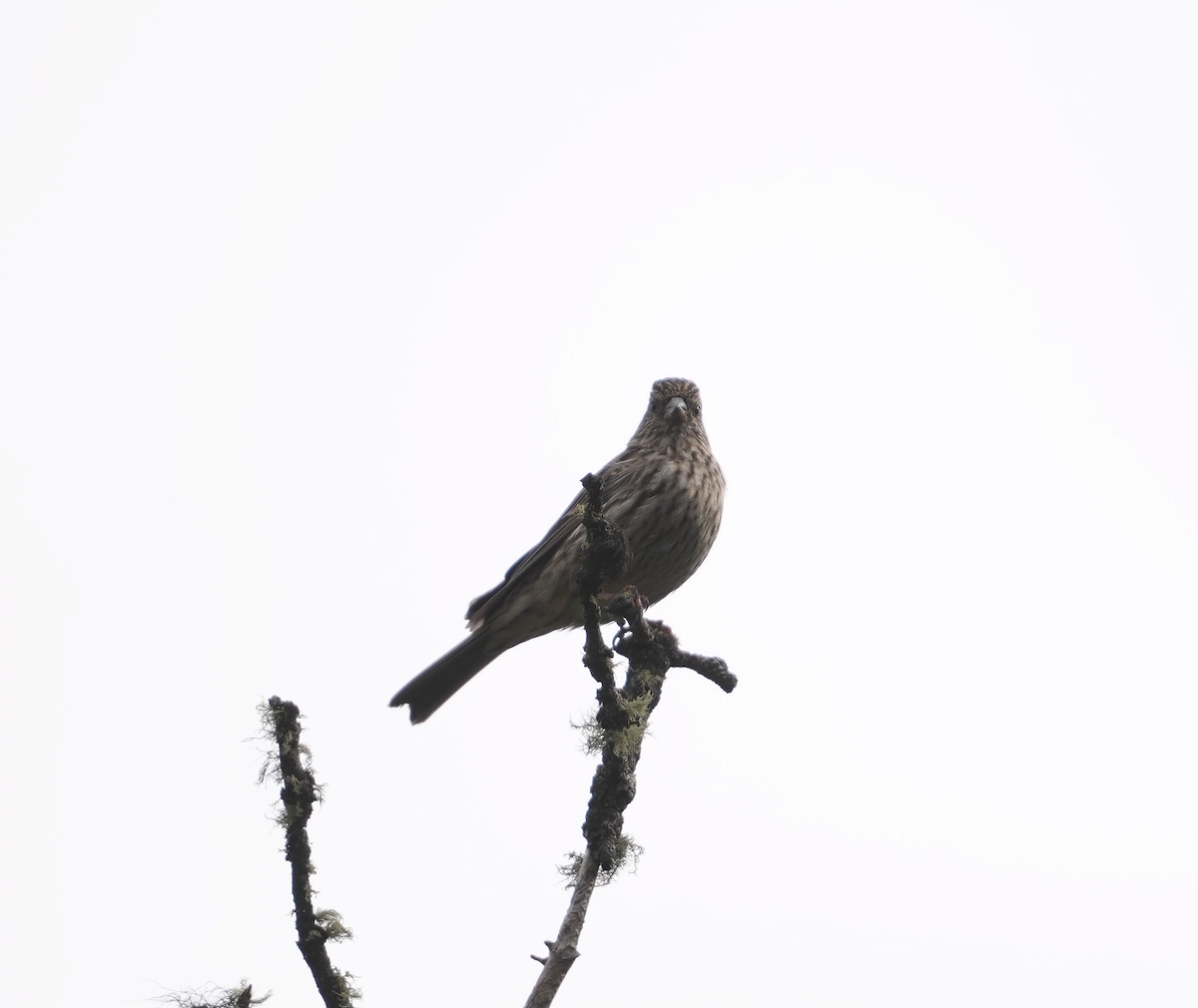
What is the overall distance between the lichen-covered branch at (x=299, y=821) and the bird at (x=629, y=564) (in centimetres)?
392

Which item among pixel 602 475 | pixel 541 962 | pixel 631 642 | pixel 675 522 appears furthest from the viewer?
pixel 602 475

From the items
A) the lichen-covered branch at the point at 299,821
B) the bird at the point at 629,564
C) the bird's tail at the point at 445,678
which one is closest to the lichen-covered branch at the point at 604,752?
the lichen-covered branch at the point at 299,821

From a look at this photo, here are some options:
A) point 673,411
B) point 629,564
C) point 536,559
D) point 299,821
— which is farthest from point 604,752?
point 673,411

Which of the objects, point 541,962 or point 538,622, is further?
point 538,622

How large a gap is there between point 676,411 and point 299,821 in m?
5.39

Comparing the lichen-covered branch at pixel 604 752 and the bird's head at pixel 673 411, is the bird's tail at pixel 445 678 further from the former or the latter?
the lichen-covered branch at pixel 604 752

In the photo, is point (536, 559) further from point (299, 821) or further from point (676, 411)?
point (299, 821)

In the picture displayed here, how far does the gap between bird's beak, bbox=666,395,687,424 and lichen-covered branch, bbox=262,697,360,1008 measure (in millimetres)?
5238

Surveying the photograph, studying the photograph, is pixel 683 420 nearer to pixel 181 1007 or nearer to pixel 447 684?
pixel 447 684

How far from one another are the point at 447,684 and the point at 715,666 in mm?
2972

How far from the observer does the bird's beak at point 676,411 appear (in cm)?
823

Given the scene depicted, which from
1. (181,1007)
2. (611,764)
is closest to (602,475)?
(611,764)

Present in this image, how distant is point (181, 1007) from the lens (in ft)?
10.2

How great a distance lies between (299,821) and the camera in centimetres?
314
